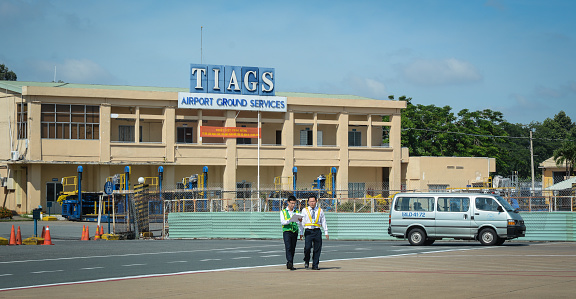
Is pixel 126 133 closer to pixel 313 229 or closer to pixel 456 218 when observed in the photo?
pixel 456 218

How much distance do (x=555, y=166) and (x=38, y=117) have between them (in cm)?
5225

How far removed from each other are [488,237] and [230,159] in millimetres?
34128

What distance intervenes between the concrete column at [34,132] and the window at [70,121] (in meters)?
0.45

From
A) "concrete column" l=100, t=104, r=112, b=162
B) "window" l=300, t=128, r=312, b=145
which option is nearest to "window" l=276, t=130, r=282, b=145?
"window" l=300, t=128, r=312, b=145

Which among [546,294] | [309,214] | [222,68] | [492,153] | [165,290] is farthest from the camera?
[492,153]

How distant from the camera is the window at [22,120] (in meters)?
53.0

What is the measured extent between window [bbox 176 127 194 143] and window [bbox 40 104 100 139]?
6.65m

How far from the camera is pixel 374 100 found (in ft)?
203

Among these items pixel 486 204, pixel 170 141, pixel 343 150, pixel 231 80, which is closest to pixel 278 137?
pixel 343 150

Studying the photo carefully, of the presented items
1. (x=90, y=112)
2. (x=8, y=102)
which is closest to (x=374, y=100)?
(x=90, y=112)

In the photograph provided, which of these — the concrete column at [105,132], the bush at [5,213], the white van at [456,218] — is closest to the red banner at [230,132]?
the concrete column at [105,132]

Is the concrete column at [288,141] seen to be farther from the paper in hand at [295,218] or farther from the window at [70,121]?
the paper in hand at [295,218]

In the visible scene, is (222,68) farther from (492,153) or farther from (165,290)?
(165,290)

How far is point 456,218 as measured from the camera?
2633cm
